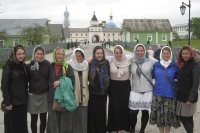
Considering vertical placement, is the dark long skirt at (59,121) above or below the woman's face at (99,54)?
→ below

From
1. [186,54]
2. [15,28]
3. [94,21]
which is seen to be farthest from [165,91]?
[94,21]

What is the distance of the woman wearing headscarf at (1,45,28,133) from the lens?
5793 millimetres

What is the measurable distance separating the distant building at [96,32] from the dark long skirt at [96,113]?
13608 centimetres

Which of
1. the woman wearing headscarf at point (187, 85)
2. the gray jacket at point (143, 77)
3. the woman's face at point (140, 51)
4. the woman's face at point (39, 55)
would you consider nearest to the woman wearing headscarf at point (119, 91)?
the gray jacket at point (143, 77)

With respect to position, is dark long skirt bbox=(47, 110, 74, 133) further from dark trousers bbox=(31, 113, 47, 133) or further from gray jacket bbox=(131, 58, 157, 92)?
gray jacket bbox=(131, 58, 157, 92)

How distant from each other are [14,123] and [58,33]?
258 ft

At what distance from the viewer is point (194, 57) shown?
19.7 ft

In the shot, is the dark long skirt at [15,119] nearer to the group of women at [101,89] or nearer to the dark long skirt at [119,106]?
the group of women at [101,89]

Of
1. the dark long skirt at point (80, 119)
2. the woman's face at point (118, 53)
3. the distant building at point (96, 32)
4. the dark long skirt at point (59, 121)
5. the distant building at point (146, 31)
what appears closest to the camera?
the dark long skirt at point (59, 121)

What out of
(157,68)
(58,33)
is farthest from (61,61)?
(58,33)

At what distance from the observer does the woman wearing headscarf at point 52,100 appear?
19.8 feet

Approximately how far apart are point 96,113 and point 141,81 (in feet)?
3.33

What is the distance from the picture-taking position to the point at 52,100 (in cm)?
612

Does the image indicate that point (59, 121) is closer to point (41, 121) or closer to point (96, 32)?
point (41, 121)
